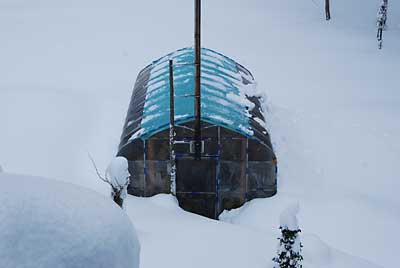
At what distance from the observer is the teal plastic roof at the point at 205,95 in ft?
45.9

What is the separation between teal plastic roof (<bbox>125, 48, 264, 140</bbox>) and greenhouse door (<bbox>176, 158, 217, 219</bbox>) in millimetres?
1093

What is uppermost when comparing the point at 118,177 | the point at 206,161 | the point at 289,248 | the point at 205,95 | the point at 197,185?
the point at 205,95

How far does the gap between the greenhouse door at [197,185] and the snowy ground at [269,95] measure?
742 mm

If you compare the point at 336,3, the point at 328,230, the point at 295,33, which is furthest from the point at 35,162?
the point at 336,3

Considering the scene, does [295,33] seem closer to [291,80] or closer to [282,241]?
[291,80]

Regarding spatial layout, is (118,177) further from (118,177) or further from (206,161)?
(206,161)

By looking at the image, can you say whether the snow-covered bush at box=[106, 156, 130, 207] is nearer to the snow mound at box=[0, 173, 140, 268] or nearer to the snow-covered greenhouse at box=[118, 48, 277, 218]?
the snow-covered greenhouse at box=[118, 48, 277, 218]

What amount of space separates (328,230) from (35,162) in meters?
8.62

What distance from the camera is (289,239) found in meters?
8.68

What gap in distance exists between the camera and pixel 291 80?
24.8 m

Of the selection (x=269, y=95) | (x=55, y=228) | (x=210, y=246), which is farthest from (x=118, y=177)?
(x=269, y=95)

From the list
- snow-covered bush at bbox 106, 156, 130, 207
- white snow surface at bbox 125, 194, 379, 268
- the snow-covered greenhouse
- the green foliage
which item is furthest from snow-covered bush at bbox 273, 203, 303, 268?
the snow-covered greenhouse

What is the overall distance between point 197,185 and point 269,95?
9442 millimetres

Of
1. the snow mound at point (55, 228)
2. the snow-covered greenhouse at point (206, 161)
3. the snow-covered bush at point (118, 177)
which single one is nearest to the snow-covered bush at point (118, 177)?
the snow-covered bush at point (118, 177)
